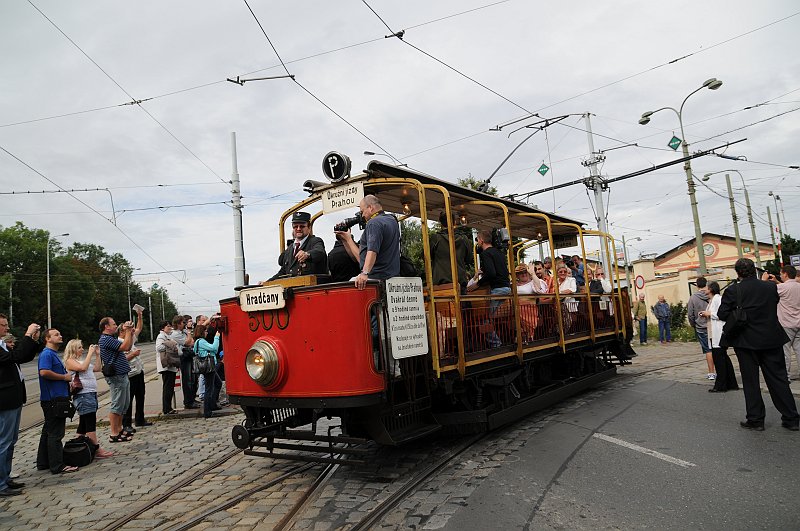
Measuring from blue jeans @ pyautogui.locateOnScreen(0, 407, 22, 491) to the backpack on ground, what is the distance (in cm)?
83

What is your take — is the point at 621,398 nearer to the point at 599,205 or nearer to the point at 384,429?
the point at 384,429

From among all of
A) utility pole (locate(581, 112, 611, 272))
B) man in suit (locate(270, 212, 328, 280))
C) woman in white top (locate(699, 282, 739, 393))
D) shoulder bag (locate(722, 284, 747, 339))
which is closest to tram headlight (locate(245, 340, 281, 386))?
man in suit (locate(270, 212, 328, 280))

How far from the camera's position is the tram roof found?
564 cm

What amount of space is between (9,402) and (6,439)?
0.37 m

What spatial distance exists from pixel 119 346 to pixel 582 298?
23.6 feet

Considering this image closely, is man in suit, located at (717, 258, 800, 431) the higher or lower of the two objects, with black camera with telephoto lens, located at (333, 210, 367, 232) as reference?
lower

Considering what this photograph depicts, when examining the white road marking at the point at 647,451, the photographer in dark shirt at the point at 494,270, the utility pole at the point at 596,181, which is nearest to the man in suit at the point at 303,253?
the photographer in dark shirt at the point at 494,270

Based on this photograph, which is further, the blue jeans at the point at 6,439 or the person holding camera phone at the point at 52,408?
the person holding camera phone at the point at 52,408

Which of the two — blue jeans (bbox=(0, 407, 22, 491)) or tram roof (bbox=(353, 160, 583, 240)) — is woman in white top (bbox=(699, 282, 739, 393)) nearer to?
tram roof (bbox=(353, 160, 583, 240))

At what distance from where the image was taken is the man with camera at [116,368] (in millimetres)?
7637

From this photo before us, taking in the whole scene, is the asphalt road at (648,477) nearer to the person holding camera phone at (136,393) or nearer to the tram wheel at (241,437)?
the tram wheel at (241,437)

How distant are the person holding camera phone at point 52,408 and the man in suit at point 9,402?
16.0 inches

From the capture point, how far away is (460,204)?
7039 millimetres

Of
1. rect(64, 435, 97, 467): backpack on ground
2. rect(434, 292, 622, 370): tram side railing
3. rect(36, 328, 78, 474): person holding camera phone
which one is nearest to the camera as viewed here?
rect(434, 292, 622, 370): tram side railing
